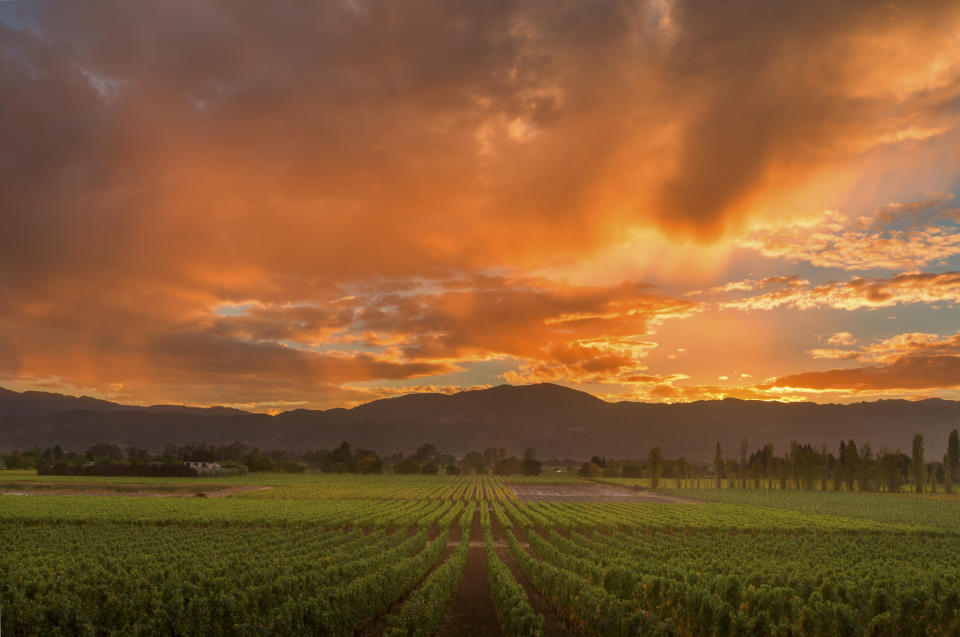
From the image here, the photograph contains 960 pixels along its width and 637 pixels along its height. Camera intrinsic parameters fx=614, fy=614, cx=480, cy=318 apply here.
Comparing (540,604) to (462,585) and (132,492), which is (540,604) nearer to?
(462,585)

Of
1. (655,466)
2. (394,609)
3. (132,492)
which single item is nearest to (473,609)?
(394,609)

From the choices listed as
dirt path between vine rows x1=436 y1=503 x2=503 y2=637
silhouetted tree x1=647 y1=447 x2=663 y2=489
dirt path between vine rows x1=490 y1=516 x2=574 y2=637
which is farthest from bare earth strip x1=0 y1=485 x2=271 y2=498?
silhouetted tree x1=647 y1=447 x2=663 y2=489

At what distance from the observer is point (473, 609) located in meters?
29.4

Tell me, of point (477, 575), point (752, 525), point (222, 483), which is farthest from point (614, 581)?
point (222, 483)

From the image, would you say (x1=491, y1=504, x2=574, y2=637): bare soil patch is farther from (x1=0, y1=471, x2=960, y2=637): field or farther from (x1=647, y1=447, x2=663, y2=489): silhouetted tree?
(x1=647, y1=447, x2=663, y2=489): silhouetted tree

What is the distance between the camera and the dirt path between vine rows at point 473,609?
84.8 ft

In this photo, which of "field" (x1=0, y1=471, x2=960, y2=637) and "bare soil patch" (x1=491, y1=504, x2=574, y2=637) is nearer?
"field" (x1=0, y1=471, x2=960, y2=637)

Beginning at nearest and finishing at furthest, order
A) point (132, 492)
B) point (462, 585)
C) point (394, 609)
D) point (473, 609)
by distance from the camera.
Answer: point (394, 609) → point (473, 609) → point (462, 585) → point (132, 492)

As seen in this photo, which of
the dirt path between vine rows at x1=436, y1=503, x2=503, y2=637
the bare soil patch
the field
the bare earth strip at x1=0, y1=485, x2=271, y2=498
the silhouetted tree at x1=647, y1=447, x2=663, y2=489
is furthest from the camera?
the silhouetted tree at x1=647, y1=447, x2=663, y2=489

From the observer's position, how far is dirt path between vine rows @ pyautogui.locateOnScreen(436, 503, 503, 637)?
2584 cm

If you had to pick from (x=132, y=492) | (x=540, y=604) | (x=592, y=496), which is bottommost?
(x=132, y=492)

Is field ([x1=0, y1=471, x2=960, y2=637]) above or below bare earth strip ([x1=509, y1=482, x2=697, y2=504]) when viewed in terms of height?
above

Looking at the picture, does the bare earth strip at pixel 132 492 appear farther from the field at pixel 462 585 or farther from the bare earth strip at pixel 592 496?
the field at pixel 462 585

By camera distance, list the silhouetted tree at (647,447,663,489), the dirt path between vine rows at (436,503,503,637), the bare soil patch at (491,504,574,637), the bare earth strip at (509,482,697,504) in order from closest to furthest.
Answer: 1. the dirt path between vine rows at (436,503,503,637)
2. the bare soil patch at (491,504,574,637)
3. the bare earth strip at (509,482,697,504)
4. the silhouetted tree at (647,447,663,489)
